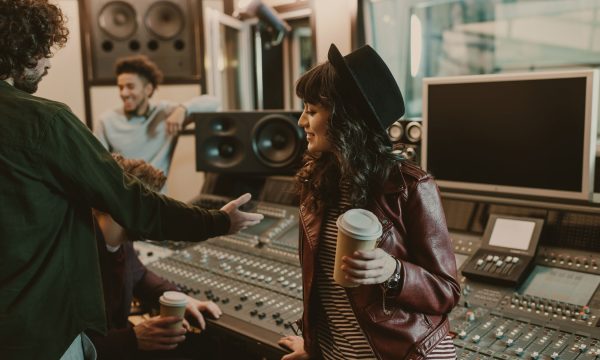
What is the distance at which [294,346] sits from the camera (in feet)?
4.44

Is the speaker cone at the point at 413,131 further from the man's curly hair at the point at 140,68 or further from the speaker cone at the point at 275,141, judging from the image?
the man's curly hair at the point at 140,68

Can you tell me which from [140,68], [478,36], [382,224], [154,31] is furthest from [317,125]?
[478,36]

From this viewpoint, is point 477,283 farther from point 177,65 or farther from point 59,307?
point 177,65

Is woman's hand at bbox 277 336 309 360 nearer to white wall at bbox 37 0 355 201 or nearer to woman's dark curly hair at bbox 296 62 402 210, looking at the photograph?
woman's dark curly hair at bbox 296 62 402 210

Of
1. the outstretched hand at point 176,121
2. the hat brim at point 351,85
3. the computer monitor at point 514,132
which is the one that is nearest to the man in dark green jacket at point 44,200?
the hat brim at point 351,85

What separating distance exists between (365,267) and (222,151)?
1.78 meters

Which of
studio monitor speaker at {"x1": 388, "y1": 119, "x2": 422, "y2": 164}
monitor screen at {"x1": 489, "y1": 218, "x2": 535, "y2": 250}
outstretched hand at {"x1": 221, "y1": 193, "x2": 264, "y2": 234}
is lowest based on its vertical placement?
monitor screen at {"x1": 489, "y1": 218, "x2": 535, "y2": 250}

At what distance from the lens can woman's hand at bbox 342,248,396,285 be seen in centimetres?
96

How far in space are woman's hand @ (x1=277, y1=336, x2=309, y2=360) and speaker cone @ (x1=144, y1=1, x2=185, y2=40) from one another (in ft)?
9.54

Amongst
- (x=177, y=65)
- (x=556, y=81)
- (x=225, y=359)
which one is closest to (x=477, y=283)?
(x=556, y=81)

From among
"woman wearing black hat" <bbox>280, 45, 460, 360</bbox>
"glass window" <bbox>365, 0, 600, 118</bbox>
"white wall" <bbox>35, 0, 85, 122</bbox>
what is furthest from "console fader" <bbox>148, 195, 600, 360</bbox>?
"white wall" <bbox>35, 0, 85, 122</bbox>

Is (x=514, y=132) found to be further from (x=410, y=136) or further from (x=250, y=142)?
(x=250, y=142)

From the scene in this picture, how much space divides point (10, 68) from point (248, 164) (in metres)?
1.48

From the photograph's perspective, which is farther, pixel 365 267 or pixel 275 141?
pixel 275 141
